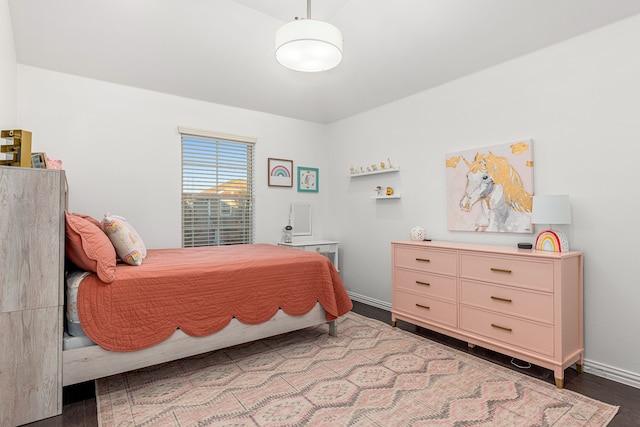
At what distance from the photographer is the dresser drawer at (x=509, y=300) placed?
2365 millimetres

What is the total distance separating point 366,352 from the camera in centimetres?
280

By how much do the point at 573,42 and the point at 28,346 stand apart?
4087 mm

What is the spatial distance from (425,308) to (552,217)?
131 centimetres

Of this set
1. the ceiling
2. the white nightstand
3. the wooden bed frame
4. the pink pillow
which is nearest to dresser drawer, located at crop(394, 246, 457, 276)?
the wooden bed frame

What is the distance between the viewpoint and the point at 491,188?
310cm

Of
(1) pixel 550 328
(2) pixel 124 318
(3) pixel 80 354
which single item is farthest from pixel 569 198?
(3) pixel 80 354

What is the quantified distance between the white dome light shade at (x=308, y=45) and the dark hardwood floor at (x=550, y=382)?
2.47 meters

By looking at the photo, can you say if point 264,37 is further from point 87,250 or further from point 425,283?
point 425,283

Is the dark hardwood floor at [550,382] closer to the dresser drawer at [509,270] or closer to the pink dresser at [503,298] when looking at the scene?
the pink dresser at [503,298]

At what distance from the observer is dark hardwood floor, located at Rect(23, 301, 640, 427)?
73.7 inches

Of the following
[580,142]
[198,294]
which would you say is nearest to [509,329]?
[580,142]

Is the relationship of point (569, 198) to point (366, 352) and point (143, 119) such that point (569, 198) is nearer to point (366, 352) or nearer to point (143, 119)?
point (366, 352)

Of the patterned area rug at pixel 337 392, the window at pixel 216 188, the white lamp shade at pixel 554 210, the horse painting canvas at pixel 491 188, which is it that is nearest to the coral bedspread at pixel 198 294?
the patterned area rug at pixel 337 392

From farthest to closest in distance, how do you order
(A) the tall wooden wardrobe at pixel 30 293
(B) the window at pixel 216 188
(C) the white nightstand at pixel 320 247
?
1. (C) the white nightstand at pixel 320 247
2. (B) the window at pixel 216 188
3. (A) the tall wooden wardrobe at pixel 30 293
